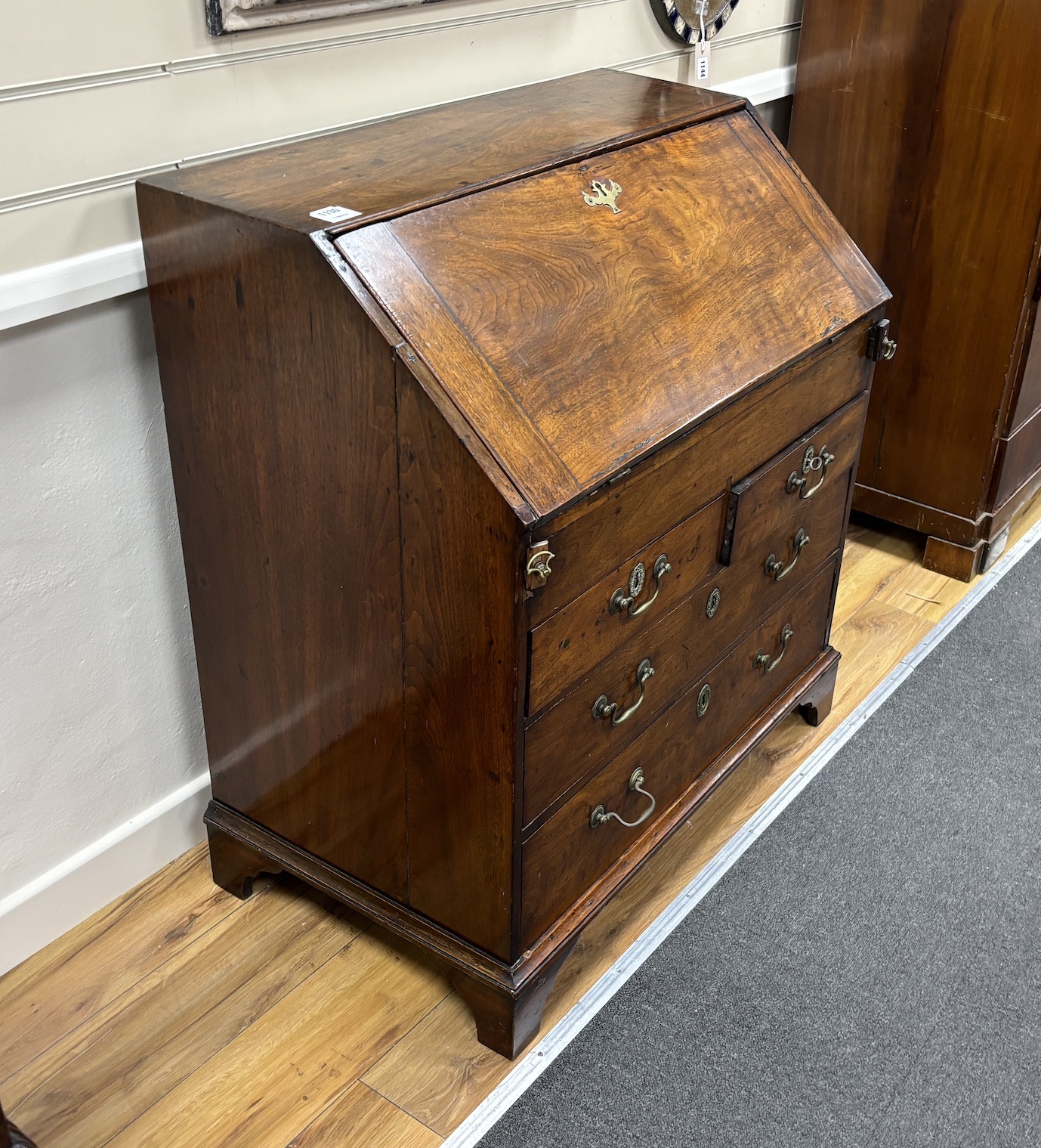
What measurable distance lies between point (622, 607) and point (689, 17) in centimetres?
127

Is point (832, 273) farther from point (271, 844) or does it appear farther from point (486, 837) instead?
point (271, 844)

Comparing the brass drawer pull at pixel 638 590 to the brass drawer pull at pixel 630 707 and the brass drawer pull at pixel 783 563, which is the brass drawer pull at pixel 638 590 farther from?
the brass drawer pull at pixel 783 563

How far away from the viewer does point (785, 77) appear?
2498 millimetres

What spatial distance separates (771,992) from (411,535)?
34.3 inches

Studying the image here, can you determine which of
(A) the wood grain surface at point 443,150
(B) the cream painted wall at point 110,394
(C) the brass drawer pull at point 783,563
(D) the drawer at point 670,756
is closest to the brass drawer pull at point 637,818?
(D) the drawer at point 670,756

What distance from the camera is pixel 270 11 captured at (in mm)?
1529

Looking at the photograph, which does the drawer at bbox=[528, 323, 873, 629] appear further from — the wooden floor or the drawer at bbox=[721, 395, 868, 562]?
the wooden floor

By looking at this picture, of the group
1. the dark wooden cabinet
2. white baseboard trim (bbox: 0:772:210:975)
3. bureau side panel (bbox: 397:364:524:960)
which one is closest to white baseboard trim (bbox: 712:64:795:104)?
the dark wooden cabinet

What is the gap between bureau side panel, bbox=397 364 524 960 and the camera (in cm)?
127

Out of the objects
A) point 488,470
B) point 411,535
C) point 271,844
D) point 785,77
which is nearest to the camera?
point 488,470

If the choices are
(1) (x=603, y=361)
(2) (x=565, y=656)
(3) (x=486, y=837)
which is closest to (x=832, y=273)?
(1) (x=603, y=361)

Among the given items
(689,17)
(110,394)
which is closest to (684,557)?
(110,394)

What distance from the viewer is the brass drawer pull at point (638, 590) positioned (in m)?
1.47

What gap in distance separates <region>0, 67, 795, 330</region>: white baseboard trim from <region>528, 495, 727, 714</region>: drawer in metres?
0.68
